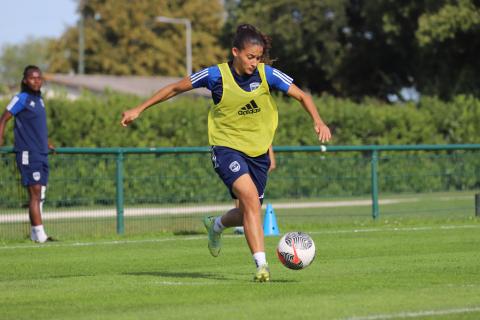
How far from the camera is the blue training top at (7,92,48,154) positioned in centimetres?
1617

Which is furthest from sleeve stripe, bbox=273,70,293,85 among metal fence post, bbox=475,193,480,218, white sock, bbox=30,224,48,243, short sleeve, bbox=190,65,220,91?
metal fence post, bbox=475,193,480,218

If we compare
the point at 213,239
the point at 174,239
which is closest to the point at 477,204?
the point at 174,239

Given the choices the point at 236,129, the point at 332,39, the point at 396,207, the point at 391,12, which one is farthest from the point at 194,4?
the point at 236,129

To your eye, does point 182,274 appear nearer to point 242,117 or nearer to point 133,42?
point 242,117

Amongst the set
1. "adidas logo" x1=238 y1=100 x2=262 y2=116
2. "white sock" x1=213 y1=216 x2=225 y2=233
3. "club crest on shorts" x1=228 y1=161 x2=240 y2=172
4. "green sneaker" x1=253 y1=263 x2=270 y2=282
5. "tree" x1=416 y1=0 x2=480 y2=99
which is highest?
"tree" x1=416 y1=0 x2=480 y2=99

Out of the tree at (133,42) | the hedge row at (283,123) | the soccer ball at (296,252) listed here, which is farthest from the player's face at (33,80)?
the tree at (133,42)

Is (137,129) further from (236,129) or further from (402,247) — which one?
(236,129)

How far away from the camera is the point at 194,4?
88.1m

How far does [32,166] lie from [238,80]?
262 inches

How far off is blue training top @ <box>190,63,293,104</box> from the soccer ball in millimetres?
1392

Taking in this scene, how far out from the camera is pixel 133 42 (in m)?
85.2

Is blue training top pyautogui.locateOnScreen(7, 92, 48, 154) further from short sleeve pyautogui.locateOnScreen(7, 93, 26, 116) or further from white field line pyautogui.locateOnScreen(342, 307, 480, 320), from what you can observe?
white field line pyautogui.locateOnScreen(342, 307, 480, 320)

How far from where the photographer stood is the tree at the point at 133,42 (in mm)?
83938

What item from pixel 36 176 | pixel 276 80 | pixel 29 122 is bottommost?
pixel 36 176
